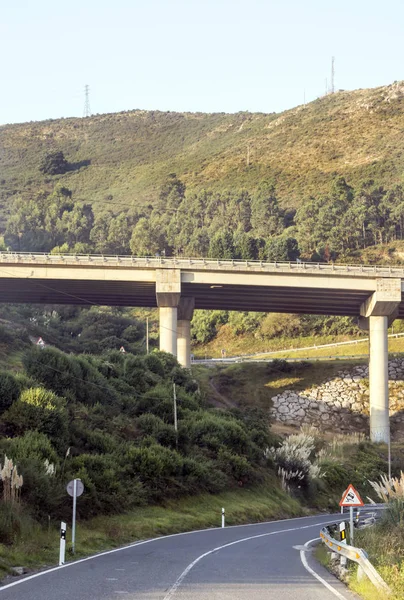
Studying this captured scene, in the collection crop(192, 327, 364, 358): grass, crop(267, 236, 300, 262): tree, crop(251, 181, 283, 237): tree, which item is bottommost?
crop(192, 327, 364, 358): grass

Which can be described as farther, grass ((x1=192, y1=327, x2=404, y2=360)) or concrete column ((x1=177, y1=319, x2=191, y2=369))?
grass ((x1=192, y1=327, x2=404, y2=360))

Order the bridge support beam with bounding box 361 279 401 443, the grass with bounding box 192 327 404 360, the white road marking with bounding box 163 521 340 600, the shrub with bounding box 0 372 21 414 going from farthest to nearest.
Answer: the grass with bounding box 192 327 404 360, the bridge support beam with bounding box 361 279 401 443, the shrub with bounding box 0 372 21 414, the white road marking with bounding box 163 521 340 600

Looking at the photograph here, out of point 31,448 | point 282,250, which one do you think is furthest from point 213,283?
point 282,250

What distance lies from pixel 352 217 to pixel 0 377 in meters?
131

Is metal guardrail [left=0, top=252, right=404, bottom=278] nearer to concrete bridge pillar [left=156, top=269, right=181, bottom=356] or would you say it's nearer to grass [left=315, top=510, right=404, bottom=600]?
concrete bridge pillar [left=156, top=269, right=181, bottom=356]

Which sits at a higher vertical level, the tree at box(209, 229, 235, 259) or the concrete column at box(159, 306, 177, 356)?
the tree at box(209, 229, 235, 259)

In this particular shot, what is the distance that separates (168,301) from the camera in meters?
84.2

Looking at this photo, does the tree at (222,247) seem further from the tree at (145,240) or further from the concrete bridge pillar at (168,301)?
the concrete bridge pillar at (168,301)

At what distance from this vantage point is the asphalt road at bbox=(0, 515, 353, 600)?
50.2 feet

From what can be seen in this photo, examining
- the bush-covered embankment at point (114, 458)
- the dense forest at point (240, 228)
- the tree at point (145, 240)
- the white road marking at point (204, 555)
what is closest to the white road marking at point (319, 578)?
the white road marking at point (204, 555)

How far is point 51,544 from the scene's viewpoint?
971 inches

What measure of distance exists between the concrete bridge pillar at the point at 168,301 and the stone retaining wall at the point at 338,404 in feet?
56.0

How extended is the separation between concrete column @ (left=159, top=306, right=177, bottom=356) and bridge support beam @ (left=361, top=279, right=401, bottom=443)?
19.9 meters

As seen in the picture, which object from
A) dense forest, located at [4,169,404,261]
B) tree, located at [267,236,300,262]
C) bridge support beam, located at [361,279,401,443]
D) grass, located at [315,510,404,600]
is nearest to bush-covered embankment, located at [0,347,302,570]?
grass, located at [315,510,404,600]
